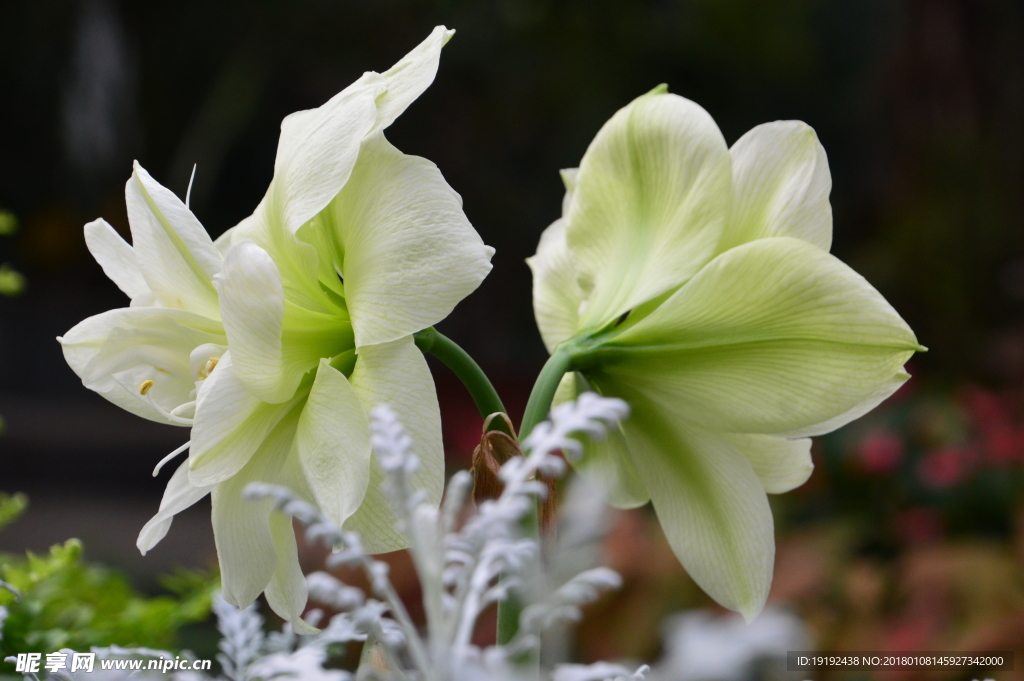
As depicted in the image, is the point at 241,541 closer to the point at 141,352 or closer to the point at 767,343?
the point at 141,352

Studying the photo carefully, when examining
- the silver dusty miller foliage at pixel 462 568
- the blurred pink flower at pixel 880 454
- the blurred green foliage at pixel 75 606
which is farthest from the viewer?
the blurred pink flower at pixel 880 454

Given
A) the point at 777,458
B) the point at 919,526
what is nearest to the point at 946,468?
the point at 919,526

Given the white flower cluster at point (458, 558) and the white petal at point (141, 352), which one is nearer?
the white flower cluster at point (458, 558)

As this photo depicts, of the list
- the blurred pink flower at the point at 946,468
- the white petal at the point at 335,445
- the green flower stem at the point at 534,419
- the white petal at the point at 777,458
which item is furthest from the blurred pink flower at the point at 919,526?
the white petal at the point at 335,445

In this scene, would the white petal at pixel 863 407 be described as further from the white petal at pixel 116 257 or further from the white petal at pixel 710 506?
the white petal at pixel 116 257

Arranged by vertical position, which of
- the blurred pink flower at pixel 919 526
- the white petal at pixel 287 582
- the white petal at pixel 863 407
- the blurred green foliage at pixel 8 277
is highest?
the blurred green foliage at pixel 8 277

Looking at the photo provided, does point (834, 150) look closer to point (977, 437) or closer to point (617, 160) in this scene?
point (977, 437)
